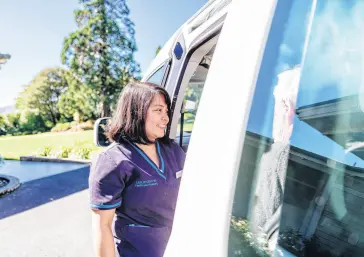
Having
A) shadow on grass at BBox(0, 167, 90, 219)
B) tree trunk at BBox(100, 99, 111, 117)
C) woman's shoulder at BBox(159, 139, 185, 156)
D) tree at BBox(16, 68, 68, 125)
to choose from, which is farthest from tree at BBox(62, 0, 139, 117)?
woman's shoulder at BBox(159, 139, 185, 156)

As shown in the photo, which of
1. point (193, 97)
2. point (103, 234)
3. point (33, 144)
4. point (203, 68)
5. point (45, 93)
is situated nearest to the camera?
point (103, 234)

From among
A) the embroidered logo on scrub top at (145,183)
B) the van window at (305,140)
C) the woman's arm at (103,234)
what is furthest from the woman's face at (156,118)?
the van window at (305,140)

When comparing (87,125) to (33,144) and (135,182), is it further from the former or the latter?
(135,182)

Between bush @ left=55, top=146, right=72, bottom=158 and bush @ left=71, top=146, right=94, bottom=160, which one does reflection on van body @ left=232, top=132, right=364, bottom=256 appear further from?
bush @ left=55, top=146, right=72, bottom=158

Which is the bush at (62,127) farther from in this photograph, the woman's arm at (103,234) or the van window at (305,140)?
the van window at (305,140)

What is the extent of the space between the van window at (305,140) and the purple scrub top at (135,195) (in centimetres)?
58

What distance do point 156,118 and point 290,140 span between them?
0.74 metres

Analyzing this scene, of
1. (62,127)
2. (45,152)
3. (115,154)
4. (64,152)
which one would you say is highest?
(115,154)

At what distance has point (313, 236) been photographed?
0.70 meters

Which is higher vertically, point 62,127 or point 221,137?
point 221,137

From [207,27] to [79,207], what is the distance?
458 cm

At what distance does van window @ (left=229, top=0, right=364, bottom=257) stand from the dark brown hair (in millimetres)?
689

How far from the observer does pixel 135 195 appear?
118cm

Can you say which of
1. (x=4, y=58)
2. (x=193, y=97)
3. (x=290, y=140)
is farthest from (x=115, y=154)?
(x=4, y=58)
